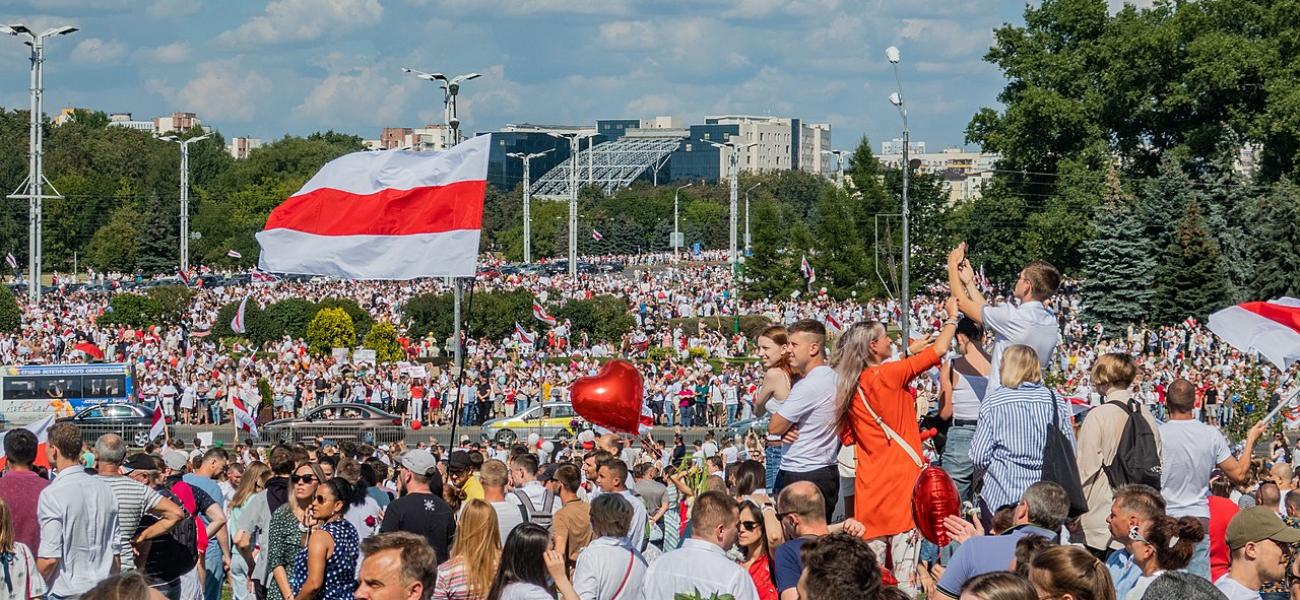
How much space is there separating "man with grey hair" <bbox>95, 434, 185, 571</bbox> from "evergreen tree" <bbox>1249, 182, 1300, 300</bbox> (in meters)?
46.9

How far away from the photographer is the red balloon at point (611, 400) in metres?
11.4

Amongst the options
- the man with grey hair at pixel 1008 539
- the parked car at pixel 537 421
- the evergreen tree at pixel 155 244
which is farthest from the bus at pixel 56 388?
the evergreen tree at pixel 155 244

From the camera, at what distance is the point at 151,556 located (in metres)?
9.15

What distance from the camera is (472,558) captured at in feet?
24.2

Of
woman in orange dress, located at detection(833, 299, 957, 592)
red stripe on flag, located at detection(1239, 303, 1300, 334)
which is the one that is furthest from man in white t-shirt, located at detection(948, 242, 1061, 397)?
red stripe on flag, located at detection(1239, 303, 1300, 334)

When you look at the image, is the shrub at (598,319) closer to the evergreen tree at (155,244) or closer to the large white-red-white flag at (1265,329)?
the large white-red-white flag at (1265,329)

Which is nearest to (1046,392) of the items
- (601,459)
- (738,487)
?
(738,487)

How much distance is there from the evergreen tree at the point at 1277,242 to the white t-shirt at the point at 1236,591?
46983mm

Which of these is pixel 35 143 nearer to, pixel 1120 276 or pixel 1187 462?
pixel 1120 276

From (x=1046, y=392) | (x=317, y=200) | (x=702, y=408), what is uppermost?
(x=317, y=200)

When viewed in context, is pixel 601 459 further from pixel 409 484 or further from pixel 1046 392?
pixel 1046 392

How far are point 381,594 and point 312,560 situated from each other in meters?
2.12

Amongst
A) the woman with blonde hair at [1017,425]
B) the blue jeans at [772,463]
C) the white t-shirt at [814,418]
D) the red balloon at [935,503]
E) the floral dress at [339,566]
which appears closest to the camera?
the red balloon at [935,503]

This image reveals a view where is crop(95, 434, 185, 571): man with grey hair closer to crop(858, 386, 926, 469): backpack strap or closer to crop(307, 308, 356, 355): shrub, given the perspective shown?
crop(858, 386, 926, 469): backpack strap
